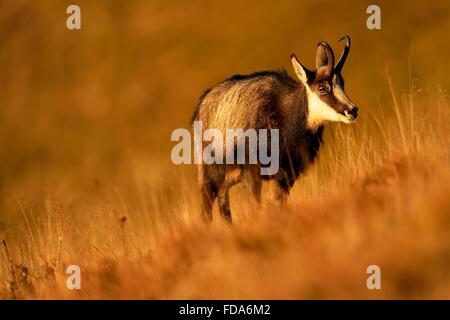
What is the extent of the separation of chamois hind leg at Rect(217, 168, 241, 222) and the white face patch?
4.51ft

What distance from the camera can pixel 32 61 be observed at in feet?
274

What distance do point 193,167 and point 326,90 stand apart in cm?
1513

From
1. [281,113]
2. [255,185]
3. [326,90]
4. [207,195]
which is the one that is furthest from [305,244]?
[207,195]

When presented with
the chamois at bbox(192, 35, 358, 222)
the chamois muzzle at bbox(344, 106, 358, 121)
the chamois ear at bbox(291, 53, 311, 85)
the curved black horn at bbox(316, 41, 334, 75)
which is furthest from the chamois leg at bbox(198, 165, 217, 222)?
the chamois muzzle at bbox(344, 106, 358, 121)

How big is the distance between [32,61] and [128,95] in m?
13.3

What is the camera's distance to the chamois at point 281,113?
46.4 ft

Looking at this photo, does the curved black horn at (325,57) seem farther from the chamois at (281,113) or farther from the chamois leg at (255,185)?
the chamois leg at (255,185)

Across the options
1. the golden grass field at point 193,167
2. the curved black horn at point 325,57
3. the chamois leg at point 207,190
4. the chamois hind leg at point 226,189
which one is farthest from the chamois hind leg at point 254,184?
the curved black horn at point 325,57

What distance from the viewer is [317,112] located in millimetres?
14453

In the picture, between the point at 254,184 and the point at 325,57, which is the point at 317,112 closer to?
the point at 325,57
